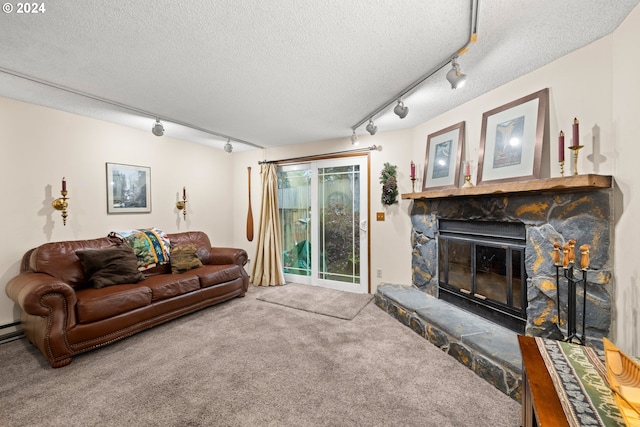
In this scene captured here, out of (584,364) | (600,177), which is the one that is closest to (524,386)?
(584,364)

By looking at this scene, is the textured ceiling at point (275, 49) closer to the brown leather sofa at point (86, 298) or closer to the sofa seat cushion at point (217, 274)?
the brown leather sofa at point (86, 298)

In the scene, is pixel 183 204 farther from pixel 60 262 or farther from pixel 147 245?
pixel 60 262

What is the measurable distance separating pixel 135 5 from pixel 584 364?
2.78m

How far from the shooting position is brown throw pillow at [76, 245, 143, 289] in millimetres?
2680

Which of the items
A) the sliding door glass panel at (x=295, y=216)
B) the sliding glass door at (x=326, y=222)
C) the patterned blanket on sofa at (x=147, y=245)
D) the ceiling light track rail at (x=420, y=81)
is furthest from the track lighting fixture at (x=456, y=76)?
the patterned blanket on sofa at (x=147, y=245)

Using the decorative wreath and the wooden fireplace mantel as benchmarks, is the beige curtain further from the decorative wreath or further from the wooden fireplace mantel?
the wooden fireplace mantel

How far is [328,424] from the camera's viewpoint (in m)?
1.53

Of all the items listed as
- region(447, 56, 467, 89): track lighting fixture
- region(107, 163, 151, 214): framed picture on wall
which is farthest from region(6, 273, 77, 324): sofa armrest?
region(447, 56, 467, 89): track lighting fixture

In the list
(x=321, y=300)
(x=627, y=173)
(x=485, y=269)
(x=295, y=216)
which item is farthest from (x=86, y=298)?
(x=627, y=173)

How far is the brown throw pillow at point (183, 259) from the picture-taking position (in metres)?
3.38

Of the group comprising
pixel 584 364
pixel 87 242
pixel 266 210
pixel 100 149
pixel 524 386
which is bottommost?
pixel 524 386

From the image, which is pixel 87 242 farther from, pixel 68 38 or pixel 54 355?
pixel 68 38

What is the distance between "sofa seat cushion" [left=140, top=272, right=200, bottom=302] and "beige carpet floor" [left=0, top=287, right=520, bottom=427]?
1.21 ft

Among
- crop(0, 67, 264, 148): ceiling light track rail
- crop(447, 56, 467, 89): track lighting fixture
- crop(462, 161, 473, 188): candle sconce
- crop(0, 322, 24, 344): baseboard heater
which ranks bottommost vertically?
crop(0, 322, 24, 344): baseboard heater
